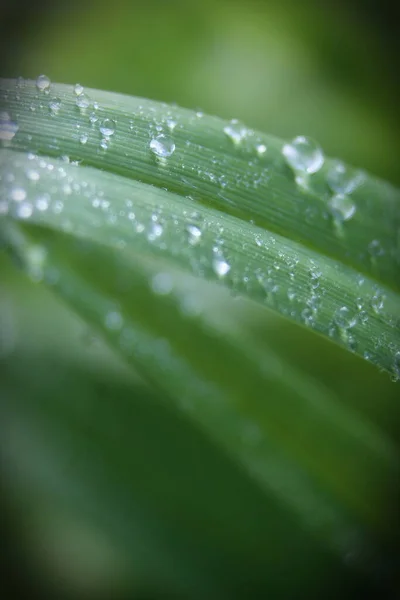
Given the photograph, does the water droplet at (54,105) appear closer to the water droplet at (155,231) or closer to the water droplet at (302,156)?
the water droplet at (155,231)

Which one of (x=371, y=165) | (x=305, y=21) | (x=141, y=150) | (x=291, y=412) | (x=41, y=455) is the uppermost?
(x=305, y=21)

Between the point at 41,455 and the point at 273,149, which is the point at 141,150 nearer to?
the point at 273,149

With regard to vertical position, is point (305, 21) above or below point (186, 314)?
above

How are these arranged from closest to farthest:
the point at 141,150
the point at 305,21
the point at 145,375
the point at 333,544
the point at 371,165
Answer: the point at 141,150 < the point at 145,375 < the point at 333,544 < the point at 371,165 < the point at 305,21

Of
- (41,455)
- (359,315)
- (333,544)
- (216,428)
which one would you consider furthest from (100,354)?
(359,315)

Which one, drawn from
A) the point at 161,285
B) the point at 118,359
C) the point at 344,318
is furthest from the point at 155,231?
the point at 118,359
